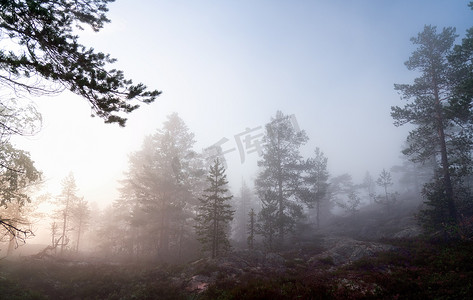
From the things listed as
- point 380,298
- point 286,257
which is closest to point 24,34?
point 380,298

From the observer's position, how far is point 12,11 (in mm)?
5242

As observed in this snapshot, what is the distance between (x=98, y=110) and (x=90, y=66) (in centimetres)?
125

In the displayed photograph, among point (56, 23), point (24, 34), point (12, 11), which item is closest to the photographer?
point (12, 11)

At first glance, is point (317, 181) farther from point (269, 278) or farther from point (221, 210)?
point (269, 278)

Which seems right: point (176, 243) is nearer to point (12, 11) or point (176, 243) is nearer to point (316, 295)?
point (316, 295)

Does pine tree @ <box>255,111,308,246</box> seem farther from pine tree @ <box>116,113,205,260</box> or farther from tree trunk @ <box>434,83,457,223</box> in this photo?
tree trunk @ <box>434,83,457,223</box>

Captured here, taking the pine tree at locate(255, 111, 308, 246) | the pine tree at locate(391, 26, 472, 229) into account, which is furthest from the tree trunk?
the pine tree at locate(255, 111, 308, 246)

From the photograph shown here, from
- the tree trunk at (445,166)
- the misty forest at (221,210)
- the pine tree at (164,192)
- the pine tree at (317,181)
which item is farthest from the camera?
the pine tree at (317,181)

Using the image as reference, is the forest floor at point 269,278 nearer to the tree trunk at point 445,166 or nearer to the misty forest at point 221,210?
the misty forest at point 221,210

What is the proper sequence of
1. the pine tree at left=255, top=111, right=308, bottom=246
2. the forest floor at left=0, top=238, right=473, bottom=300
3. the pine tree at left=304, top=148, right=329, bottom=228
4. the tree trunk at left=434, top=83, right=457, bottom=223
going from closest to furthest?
the forest floor at left=0, top=238, right=473, bottom=300 → the tree trunk at left=434, top=83, right=457, bottom=223 → the pine tree at left=304, top=148, right=329, bottom=228 → the pine tree at left=255, top=111, right=308, bottom=246

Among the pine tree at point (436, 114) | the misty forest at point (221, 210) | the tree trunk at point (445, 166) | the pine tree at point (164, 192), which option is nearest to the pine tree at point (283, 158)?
the misty forest at point (221, 210)

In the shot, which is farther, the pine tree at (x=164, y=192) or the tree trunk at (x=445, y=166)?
the pine tree at (x=164, y=192)

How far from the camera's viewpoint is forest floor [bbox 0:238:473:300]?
932 centimetres

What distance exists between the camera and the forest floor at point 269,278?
9320 mm
